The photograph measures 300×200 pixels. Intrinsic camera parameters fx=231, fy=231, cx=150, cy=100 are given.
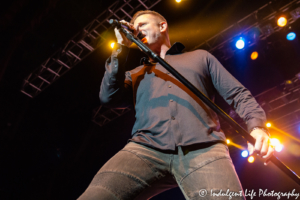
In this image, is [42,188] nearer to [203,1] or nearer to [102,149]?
[102,149]

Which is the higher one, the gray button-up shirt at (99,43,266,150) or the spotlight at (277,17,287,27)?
the spotlight at (277,17,287,27)

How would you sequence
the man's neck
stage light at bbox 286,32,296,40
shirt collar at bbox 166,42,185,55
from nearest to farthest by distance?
shirt collar at bbox 166,42,185,55 → the man's neck → stage light at bbox 286,32,296,40

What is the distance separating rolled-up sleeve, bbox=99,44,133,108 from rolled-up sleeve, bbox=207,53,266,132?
65 centimetres

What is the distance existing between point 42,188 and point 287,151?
286 inches

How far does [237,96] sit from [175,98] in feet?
1.34

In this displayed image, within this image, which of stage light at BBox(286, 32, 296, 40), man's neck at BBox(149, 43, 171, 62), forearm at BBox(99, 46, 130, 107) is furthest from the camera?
stage light at BBox(286, 32, 296, 40)

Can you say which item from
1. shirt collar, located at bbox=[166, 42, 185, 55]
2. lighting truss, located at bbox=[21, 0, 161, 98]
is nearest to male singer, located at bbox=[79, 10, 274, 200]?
shirt collar, located at bbox=[166, 42, 185, 55]

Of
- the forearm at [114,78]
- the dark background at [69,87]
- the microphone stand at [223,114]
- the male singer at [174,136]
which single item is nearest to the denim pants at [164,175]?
the male singer at [174,136]

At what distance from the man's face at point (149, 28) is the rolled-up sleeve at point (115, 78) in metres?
0.47

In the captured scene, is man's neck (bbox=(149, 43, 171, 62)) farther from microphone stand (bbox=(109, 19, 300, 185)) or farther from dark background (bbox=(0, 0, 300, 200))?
dark background (bbox=(0, 0, 300, 200))

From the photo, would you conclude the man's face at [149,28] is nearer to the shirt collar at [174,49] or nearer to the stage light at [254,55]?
the shirt collar at [174,49]

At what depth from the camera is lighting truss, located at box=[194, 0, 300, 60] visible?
5.59 meters

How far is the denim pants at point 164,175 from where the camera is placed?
3.52 ft

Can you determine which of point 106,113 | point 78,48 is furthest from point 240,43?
point 106,113
